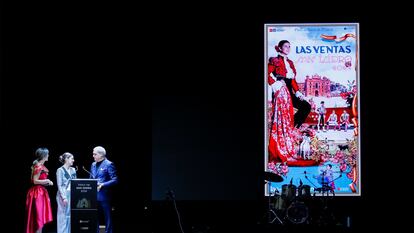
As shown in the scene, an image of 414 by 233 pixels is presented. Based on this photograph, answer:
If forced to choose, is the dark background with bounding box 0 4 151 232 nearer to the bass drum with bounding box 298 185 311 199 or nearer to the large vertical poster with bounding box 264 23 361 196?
the large vertical poster with bounding box 264 23 361 196

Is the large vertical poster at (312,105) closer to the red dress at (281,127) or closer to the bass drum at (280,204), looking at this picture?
the red dress at (281,127)

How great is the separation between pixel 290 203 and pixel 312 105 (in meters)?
1.72

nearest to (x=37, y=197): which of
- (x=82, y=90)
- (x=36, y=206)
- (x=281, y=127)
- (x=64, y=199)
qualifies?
(x=36, y=206)

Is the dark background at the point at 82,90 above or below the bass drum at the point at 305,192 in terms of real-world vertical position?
above

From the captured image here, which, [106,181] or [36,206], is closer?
[36,206]

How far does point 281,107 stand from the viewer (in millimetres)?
10758

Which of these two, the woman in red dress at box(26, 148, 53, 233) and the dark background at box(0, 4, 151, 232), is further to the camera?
the dark background at box(0, 4, 151, 232)

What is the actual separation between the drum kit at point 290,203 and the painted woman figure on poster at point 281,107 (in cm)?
67

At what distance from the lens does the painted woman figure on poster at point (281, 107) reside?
35.2 feet

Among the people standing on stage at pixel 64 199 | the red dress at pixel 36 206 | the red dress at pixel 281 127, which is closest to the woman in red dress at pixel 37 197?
the red dress at pixel 36 206

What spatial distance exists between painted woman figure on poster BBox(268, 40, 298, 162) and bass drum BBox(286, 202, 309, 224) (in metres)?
0.98

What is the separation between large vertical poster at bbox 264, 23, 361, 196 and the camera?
10.7m

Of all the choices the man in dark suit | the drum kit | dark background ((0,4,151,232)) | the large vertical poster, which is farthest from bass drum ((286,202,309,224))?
the man in dark suit

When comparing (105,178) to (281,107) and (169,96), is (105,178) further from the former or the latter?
(281,107)
